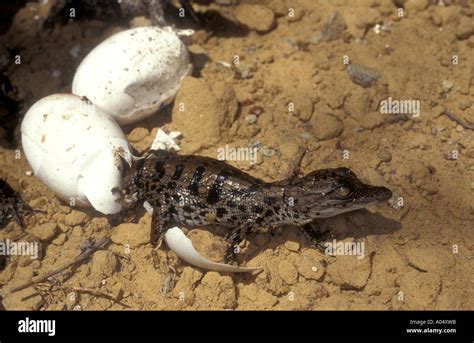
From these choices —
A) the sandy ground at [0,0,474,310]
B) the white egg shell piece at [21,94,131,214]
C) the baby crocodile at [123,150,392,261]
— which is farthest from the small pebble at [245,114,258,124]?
the white egg shell piece at [21,94,131,214]

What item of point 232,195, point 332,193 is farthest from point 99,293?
point 332,193

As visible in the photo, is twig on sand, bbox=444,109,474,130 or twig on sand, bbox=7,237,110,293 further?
twig on sand, bbox=444,109,474,130

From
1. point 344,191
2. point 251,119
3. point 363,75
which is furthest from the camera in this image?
point 363,75

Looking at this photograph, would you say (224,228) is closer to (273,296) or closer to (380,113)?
(273,296)

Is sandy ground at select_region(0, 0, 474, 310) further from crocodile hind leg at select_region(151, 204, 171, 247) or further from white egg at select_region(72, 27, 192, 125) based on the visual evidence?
white egg at select_region(72, 27, 192, 125)

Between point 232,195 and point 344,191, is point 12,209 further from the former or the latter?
point 344,191

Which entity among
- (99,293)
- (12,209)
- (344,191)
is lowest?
(99,293)
